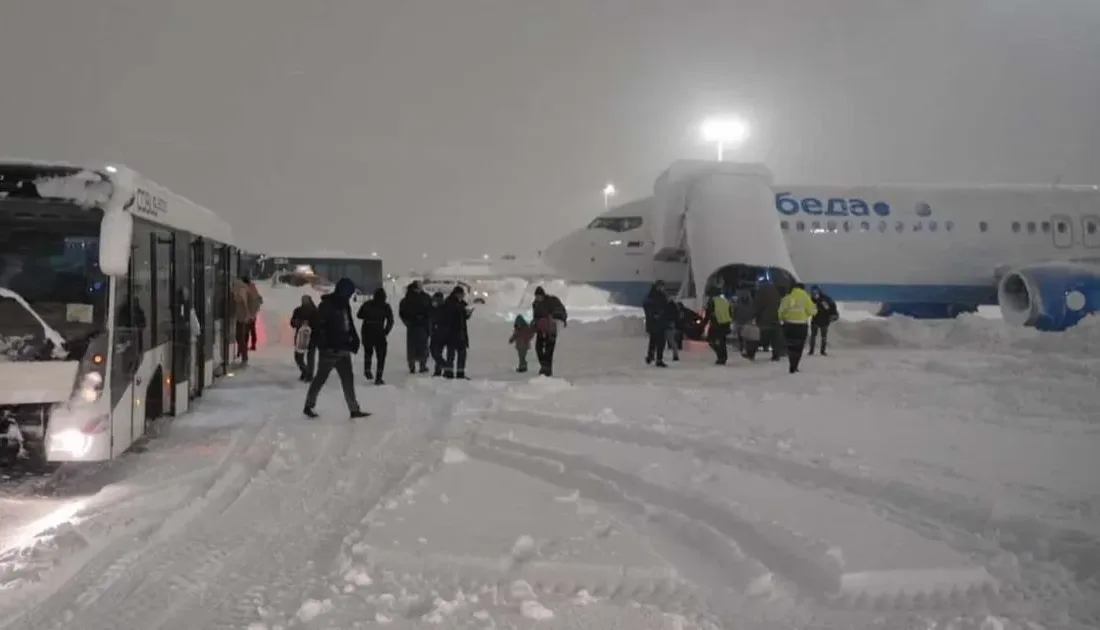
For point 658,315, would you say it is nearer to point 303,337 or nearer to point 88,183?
point 303,337

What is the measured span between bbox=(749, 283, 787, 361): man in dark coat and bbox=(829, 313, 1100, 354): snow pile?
4.45 m

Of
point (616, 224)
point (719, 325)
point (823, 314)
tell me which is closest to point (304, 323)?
point (719, 325)

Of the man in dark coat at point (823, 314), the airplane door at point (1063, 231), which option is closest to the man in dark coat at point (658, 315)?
the man in dark coat at point (823, 314)

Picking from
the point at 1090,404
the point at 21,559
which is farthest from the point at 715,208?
the point at 21,559

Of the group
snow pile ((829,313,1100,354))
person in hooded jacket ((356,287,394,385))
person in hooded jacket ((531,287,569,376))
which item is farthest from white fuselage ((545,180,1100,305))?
person in hooded jacket ((356,287,394,385))

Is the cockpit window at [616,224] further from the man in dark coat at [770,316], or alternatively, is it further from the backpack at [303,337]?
the backpack at [303,337]

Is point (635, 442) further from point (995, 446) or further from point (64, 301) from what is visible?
point (64, 301)

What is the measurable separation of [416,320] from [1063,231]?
19.3m

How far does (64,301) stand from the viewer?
7.12m

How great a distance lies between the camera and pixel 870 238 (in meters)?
22.6

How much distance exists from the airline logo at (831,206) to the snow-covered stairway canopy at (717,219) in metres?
0.66

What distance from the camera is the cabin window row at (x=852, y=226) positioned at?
73.4ft

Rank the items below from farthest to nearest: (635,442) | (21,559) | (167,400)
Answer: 1. (167,400)
2. (635,442)
3. (21,559)

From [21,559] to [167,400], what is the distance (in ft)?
13.8
